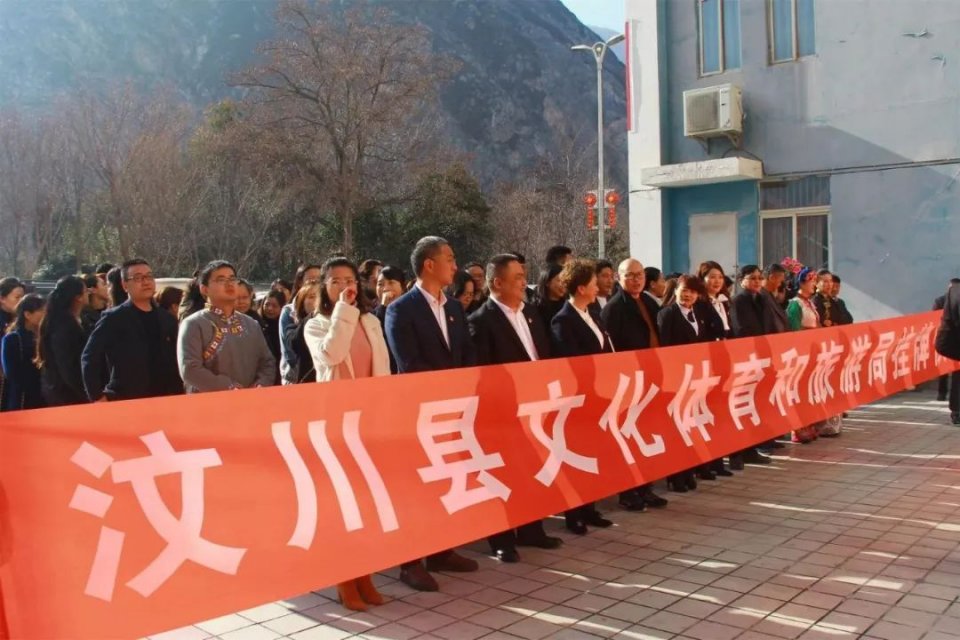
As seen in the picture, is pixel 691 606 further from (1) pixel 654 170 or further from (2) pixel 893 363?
(1) pixel 654 170

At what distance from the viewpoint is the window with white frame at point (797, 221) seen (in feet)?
41.7

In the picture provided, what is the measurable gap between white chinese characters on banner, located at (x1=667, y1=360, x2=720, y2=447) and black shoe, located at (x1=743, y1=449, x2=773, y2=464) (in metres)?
2.33

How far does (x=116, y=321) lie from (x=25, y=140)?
29418 mm

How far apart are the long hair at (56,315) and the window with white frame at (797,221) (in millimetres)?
10638

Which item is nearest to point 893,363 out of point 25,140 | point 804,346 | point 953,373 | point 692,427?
point 953,373

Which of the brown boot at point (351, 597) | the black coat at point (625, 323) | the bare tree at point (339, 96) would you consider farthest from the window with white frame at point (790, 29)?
the bare tree at point (339, 96)

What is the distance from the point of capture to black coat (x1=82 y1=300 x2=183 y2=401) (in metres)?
4.76

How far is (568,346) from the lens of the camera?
573 centimetres

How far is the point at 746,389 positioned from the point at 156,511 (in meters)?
4.49

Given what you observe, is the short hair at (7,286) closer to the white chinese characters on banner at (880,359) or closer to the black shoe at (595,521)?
the black shoe at (595,521)

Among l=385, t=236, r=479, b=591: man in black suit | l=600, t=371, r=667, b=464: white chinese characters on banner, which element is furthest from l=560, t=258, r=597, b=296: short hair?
l=385, t=236, r=479, b=591: man in black suit

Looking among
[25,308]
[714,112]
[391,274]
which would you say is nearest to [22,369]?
[25,308]

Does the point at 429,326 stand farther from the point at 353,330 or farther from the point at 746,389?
the point at 746,389

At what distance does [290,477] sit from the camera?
10.0 feet
